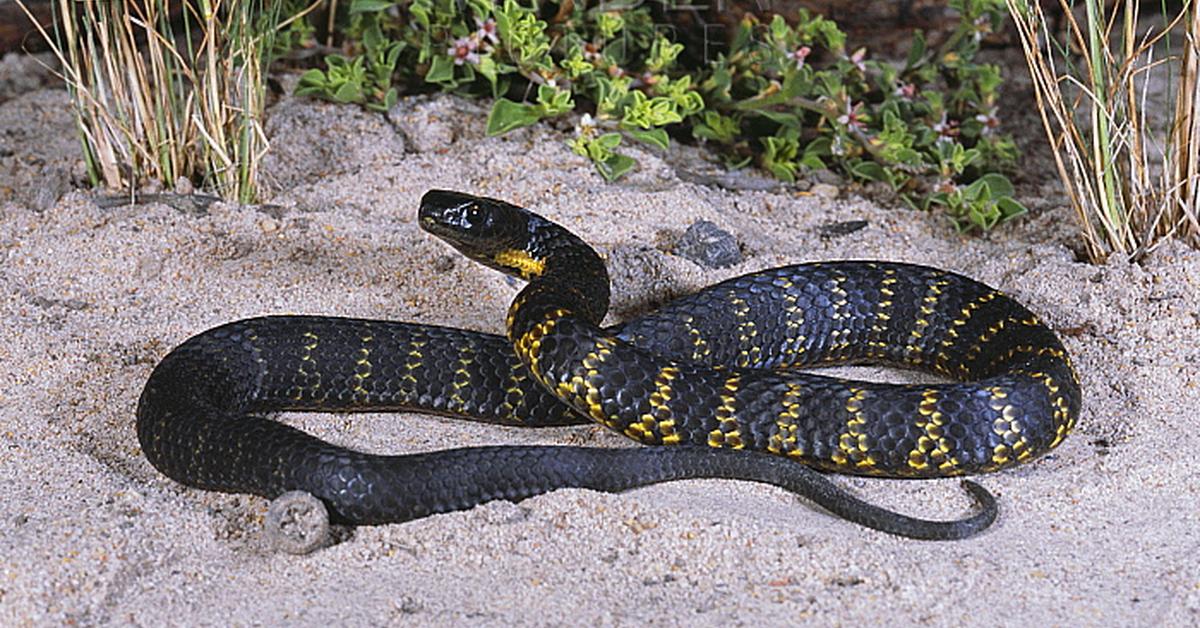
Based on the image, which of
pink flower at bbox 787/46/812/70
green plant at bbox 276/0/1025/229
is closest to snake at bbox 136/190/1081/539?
green plant at bbox 276/0/1025/229

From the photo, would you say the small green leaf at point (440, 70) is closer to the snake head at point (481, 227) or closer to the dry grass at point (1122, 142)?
the snake head at point (481, 227)

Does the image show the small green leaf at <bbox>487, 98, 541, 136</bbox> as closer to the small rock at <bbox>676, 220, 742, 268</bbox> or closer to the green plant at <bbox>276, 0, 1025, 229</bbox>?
the green plant at <bbox>276, 0, 1025, 229</bbox>

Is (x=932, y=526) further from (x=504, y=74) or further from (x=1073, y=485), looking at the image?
(x=504, y=74)

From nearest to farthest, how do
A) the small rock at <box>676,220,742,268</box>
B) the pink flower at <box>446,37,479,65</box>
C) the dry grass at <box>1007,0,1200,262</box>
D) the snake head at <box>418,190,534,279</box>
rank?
1. the snake head at <box>418,190,534,279</box>
2. the dry grass at <box>1007,0,1200,262</box>
3. the small rock at <box>676,220,742,268</box>
4. the pink flower at <box>446,37,479,65</box>

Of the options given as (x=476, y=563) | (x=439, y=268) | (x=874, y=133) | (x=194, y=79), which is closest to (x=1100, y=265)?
(x=874, y=133)

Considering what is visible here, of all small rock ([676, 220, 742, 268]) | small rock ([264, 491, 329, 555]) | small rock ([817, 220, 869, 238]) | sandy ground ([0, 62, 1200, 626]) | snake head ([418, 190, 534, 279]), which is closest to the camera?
sandy ground ([0, 62, 1200, 626])

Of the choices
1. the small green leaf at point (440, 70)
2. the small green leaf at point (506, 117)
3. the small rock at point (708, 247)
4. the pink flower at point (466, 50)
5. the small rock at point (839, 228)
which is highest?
the pink flower at point (466, 50)

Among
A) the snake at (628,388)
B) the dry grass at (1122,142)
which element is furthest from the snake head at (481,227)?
A: the dry grass at (1122,142)
